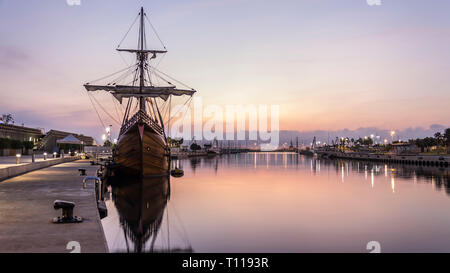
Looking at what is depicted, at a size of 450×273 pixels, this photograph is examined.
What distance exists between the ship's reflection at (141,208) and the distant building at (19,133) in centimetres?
3659

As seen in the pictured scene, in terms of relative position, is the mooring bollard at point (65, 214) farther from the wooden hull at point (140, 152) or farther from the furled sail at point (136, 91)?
the furled sail at point (136, 91)

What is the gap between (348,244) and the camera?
52.6 feet

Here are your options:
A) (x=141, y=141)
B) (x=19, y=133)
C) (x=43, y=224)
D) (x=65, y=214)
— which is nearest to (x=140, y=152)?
(x=141, y=141)

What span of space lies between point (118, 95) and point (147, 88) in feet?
12.6

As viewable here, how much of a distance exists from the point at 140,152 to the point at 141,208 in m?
12.9

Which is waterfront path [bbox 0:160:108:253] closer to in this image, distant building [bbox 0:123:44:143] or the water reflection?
the water reflection

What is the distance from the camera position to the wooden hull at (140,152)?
37.2 metres

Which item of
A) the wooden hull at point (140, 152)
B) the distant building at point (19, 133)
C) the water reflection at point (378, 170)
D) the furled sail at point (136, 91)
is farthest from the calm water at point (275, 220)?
the distant building at point (19, 133)

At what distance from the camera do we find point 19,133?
77.1 meters

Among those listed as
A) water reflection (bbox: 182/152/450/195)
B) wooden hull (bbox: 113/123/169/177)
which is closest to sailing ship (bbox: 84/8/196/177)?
wooden hull (bbox: 113/123/169/177)

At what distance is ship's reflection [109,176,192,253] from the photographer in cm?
1633

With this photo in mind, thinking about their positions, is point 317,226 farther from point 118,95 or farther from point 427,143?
point 427,143
